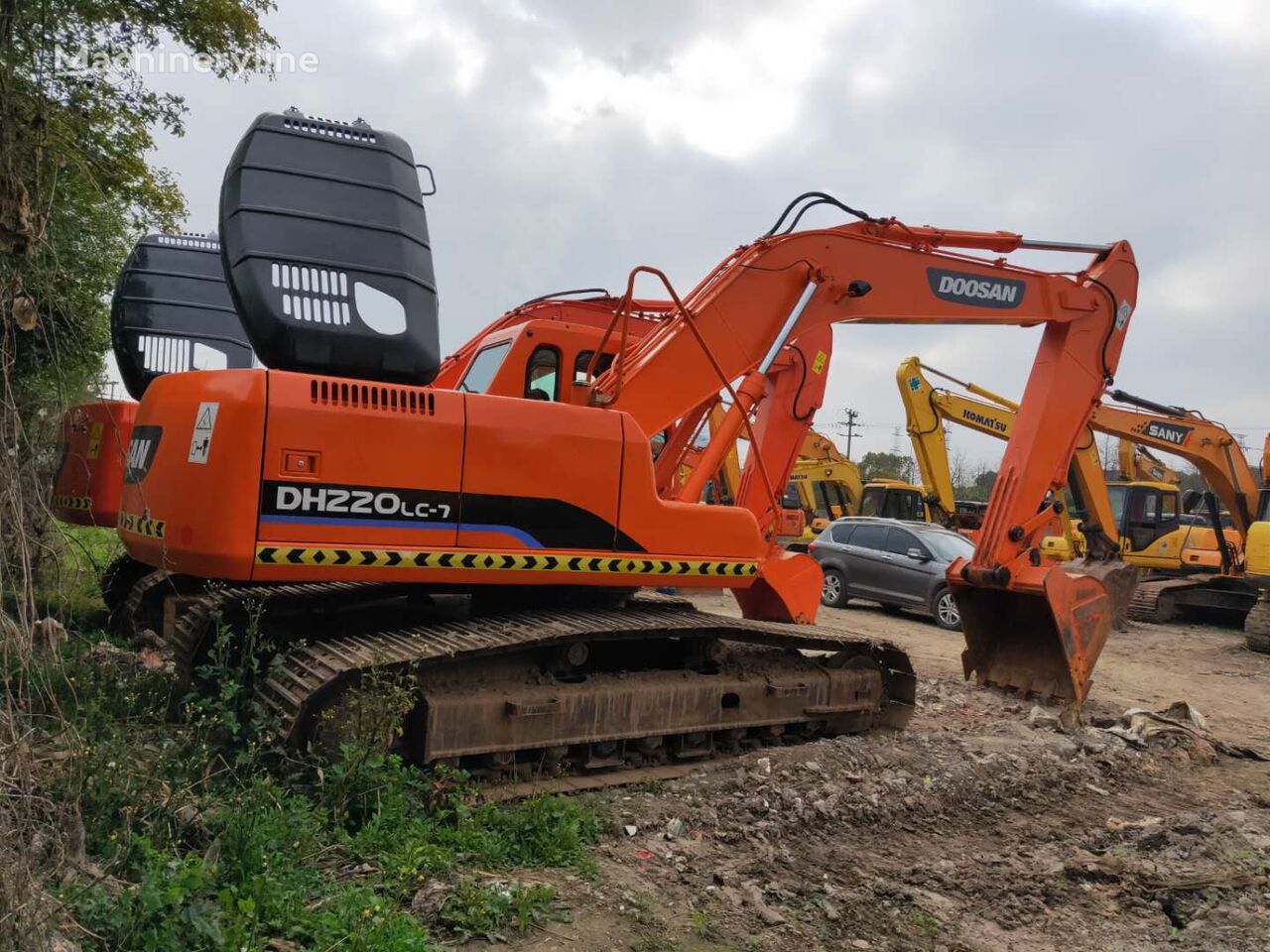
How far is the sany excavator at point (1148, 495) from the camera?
1631cm

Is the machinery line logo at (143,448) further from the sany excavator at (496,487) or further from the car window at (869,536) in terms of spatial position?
the car window at (869,536)

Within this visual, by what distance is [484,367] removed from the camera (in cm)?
693

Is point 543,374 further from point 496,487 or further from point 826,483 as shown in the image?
point 826,483

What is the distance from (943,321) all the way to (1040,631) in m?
2.69

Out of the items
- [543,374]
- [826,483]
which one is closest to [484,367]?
[543,374]

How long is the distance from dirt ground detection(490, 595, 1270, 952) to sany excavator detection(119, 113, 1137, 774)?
0.59 meters

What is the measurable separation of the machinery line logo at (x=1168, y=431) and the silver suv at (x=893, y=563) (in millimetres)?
4052

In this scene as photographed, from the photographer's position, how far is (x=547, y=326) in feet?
21.4

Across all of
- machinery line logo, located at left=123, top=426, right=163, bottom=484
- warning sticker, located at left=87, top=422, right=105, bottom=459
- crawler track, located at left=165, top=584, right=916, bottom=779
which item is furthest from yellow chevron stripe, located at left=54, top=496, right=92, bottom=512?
machinery line logo, located at left=123, top=426, right=163, bottom=484

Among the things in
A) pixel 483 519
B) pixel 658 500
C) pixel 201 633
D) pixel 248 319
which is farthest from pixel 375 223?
pixel 201 633

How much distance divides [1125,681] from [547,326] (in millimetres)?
7672

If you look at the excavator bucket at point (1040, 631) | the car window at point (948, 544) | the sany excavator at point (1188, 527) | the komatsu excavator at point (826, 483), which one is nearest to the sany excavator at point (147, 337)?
the excavator bucket at point (1040, 631)

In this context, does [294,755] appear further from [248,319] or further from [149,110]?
[149,110]

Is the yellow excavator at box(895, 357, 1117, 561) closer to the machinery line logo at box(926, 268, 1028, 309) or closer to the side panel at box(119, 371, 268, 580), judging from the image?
the machinery line logo at box(926, 268, 1028, 309)
